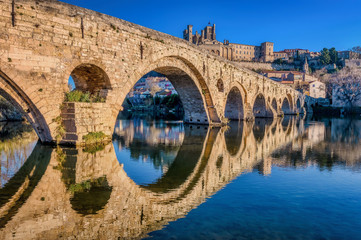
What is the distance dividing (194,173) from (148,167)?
1403mm

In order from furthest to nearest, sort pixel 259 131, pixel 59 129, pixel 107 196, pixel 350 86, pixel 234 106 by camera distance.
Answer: pixel 350 86, pixel 234 106, pixel 259 131, pixel 59 129, pixel 107 196

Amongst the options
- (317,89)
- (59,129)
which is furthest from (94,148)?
(317,89)

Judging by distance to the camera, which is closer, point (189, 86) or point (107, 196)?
point (107, 196)

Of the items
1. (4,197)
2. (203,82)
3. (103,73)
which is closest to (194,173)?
(4,197)

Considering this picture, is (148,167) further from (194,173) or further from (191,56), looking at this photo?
(191,56)

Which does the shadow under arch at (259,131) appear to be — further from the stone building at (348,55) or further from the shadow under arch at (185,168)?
the stone building at (348,55)

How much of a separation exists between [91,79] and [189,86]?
895 centimetres

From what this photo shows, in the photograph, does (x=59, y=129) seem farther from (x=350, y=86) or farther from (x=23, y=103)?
(x=350, y=86)

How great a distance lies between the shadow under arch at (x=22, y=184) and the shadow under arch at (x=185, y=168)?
236 cm

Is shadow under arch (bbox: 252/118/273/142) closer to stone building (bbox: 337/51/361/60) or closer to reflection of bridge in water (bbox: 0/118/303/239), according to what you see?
reflection of bridge in water (bbox: 0/118/303/239)

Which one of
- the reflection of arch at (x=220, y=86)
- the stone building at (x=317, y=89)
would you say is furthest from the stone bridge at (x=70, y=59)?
the stone building at (x=317, y=89)

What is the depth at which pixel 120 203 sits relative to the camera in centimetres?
505

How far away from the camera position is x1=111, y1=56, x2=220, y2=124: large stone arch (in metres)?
16.9

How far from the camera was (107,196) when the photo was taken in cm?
541
